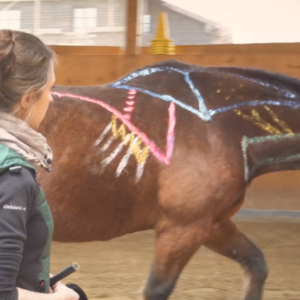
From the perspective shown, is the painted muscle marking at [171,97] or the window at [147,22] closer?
the painted muscle marking at [171,97]

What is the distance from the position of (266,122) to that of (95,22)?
398 cm

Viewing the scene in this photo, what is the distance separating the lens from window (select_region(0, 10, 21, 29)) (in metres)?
6.57

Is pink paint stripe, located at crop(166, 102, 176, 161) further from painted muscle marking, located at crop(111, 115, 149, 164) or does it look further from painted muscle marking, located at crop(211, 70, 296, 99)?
painted muscle marking, located at crop(211, 70, 296, 99)

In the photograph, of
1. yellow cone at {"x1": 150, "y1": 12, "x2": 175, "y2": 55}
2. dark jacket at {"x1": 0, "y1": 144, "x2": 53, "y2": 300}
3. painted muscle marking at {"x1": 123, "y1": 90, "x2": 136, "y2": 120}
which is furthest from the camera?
yellow cone at {"x1": 150, "y1": 12, "x2": 175, "y2": 55}

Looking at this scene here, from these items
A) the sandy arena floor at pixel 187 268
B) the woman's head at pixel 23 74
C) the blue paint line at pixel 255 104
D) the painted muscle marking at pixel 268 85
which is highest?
the woman's head at pixel 23 74

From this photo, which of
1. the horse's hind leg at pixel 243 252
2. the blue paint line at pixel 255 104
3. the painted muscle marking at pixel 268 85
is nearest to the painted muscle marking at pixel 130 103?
the blue paint line at pixel 255 104

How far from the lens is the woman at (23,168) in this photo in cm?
110

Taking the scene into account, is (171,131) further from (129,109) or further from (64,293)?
(64,293)

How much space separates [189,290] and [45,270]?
2405 millimetres

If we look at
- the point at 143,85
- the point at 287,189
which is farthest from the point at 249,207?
the point at 143,85

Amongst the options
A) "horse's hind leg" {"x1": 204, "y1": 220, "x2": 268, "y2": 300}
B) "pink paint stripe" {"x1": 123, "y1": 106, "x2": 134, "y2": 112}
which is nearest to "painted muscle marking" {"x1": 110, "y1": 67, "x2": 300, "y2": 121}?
"pink paint stripe" {"x1": 123, "y1": 106, "x2": 134, "y2": 112}

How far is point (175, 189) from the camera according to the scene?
8.57 ft

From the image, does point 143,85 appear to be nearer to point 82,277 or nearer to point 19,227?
point 82,277

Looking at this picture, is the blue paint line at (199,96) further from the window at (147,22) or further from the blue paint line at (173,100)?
the window at (147,22)
